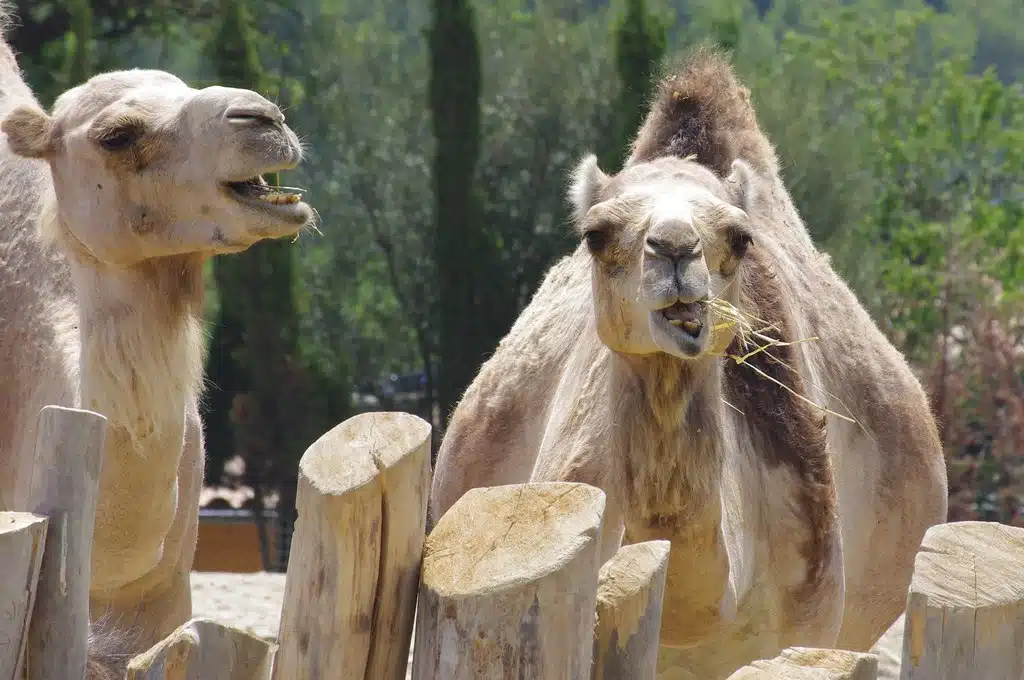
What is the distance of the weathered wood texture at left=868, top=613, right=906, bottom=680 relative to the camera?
725 cm

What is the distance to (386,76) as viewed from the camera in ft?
71.8

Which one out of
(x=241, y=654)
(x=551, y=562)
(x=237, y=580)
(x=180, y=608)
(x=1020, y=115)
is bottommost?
(x=237, y=580)

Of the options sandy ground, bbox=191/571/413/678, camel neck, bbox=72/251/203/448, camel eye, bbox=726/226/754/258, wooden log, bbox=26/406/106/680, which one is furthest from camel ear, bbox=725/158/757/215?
sandy ground, bbox=191/571/413/678

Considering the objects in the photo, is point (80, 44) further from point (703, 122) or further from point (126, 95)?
point (126, 95)

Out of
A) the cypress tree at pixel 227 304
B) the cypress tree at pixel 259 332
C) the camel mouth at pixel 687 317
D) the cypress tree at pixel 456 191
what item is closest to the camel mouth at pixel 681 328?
the camel mouth at pixel 687 317

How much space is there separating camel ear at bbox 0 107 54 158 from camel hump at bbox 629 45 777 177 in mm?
1928

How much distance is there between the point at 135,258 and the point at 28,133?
527 mm

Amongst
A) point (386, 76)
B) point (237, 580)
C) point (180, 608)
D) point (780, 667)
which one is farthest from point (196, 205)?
point (386, 76)

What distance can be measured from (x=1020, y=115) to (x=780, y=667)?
20306 millimetres

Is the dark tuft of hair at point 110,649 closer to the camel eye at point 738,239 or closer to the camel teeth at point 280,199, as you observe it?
the camel teeth at point 280,199

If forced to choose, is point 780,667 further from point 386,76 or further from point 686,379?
point 386,76

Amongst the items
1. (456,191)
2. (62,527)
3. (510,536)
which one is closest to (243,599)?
(62,527)

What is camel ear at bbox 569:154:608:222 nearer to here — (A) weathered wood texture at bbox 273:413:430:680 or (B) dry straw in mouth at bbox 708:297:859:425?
(B) dry straw in mouth at bbox 708:297:859:425

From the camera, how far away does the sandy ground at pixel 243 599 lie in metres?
8.02
